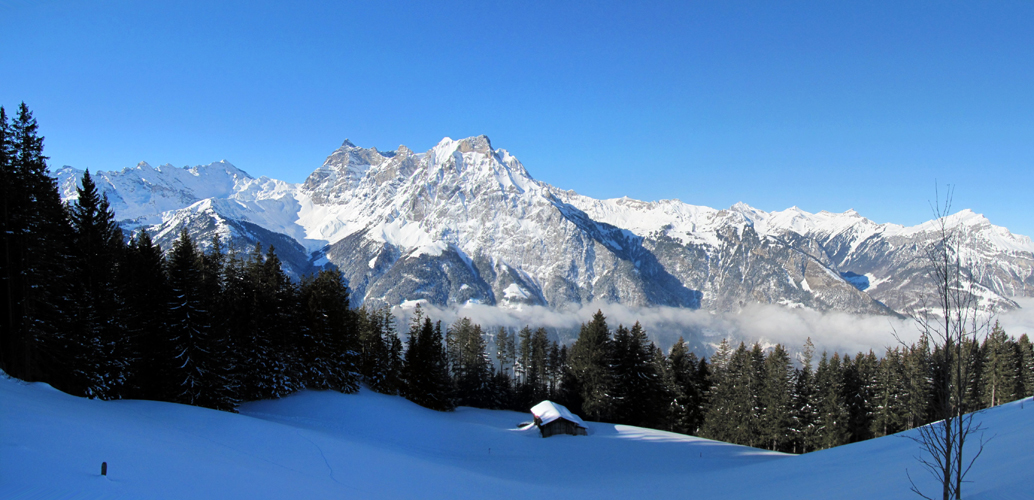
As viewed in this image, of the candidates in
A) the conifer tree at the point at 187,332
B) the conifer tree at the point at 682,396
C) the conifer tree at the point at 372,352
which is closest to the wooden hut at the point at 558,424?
the conifer tree at the point at 682,396

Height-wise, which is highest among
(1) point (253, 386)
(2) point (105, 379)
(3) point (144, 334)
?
(3) point (144, 334)

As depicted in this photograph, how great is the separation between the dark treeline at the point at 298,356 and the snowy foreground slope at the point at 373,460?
316 centimetres

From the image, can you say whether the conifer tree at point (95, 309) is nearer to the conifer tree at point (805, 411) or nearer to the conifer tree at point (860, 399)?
the conifer tree at point (805, 411)

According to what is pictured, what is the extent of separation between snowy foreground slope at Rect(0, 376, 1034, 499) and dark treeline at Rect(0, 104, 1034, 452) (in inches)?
124

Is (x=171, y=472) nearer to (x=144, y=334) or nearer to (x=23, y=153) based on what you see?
(x=144, y=334)

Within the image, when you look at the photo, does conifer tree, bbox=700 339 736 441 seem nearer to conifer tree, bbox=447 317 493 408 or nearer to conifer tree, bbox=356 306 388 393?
conifer tree, bbox=447 317 493 408

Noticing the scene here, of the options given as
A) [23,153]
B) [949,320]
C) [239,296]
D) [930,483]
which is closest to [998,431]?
[930,483]

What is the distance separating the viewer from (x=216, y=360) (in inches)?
1163

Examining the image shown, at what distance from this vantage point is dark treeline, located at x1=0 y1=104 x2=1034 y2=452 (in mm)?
22781

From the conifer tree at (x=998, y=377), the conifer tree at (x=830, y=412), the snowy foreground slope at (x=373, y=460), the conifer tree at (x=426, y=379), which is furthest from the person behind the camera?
the conifer tree at (x=998, y=377)

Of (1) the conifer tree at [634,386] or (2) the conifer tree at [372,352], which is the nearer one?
(2) the conifer tree at [372,352]

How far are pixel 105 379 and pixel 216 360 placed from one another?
19.8 ft

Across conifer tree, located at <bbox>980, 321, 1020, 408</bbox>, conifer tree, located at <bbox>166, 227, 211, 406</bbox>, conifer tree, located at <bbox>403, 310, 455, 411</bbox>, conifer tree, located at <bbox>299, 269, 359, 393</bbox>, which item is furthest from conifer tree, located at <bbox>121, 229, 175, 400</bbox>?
conifer tree, located at <bbox>980, 321, 1020, 408</bbox>

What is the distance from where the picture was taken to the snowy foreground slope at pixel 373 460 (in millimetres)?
11852
